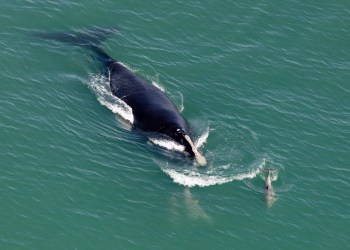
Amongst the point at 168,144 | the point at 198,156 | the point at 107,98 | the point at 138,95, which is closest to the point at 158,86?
the point at 138,95

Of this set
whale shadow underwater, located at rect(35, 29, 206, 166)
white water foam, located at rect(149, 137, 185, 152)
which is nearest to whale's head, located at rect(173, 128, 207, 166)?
whale shadow underwater, located at rect(35, 29, 206, 166)

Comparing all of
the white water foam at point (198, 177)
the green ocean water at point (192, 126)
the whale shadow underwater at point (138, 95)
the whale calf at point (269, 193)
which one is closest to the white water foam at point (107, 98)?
the green ocean water at point (192, 126)

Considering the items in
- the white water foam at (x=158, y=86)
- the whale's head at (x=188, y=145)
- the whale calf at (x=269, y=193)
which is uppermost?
the white water foam at (x=158, y=86)

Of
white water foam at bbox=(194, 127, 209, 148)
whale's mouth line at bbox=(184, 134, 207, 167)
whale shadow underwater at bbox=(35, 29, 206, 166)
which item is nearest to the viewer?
whale's mouth line at bbox=(184, 134, 207, 167)

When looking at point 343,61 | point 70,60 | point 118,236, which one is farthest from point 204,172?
point 343,61

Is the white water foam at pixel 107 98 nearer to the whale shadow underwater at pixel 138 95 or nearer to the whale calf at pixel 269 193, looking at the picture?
the whale shadow underwater at pixel 138 95

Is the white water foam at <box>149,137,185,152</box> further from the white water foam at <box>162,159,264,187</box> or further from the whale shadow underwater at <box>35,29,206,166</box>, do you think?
the white water foam at <box>162,159,264,187</box>
